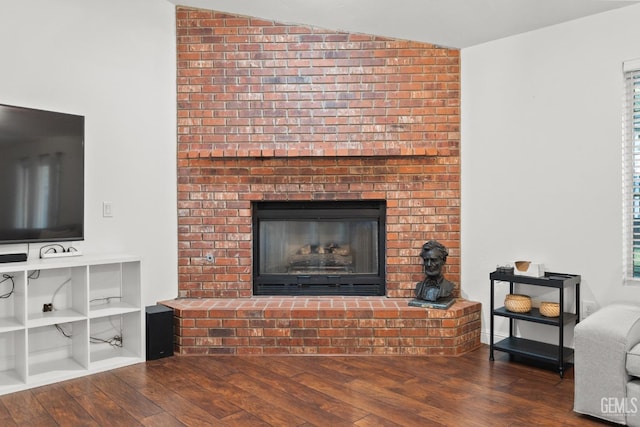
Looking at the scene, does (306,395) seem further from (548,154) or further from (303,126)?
(548,154)

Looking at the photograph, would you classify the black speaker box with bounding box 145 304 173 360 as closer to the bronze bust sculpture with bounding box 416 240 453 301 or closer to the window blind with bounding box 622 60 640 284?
the bronze bust sculpture with bounding box 416 240 453 301

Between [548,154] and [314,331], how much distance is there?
213 cm

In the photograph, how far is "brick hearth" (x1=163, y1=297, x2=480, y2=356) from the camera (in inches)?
135

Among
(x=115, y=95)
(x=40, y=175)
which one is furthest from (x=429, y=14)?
(x=40, y=175)

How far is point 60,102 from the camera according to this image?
10.4 feet

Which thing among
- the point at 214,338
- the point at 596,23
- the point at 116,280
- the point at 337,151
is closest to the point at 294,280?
the point at 214,338

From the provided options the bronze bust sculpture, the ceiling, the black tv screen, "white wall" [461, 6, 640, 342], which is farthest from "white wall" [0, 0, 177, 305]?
"white wall" [461, 6, 640, 342]

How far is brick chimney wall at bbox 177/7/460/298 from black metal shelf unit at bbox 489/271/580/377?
0.70m

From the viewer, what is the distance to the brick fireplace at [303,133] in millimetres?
3809

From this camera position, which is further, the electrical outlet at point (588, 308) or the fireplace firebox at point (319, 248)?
the fireplace firebox at point (319, 248)

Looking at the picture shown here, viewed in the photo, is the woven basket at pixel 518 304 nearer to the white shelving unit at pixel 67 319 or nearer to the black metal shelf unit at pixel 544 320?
the black metal shelf unit at pixel 544 320

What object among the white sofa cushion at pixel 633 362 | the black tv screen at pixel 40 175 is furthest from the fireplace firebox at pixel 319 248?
the white sofa cushion at pixel 633 362

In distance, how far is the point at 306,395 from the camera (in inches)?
106

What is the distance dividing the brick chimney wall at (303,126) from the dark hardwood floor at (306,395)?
0.80m
